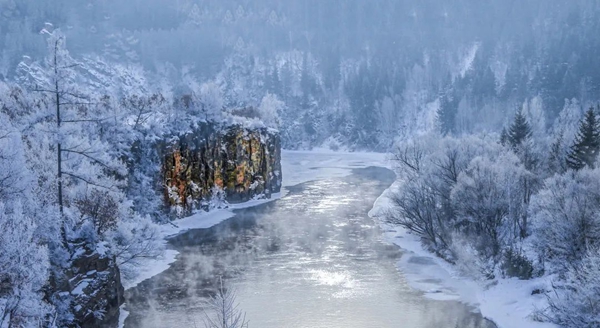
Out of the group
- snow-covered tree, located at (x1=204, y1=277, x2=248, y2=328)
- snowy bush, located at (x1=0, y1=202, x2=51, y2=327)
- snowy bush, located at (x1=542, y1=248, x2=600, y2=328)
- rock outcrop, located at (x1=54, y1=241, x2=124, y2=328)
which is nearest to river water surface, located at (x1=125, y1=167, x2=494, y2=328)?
snow-covered tree, located at (x1=204, y1=277, x2=248, y2=328)

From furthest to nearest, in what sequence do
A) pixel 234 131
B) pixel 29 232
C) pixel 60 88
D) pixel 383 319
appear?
pixel 234 131 < pixel 383 319 < pixel 60 88 < pixel 29 232

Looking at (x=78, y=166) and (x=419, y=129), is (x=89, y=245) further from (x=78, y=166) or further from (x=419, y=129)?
(x=419, y=129)

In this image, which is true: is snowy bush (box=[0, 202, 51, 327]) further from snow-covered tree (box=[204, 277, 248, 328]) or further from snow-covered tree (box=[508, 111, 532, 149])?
snow-covered tree (box=[508, 111, 532, 149])

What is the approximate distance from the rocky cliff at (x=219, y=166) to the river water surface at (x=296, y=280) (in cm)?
649

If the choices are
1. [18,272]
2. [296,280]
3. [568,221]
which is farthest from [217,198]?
[18,272]

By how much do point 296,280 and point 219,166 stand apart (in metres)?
32.1

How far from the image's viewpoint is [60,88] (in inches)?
823

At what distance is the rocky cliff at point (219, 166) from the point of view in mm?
55684

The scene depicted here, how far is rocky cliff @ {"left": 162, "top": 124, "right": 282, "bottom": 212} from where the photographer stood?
2192 inches

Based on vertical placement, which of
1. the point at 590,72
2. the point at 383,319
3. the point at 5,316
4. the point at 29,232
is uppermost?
the point at 590,72

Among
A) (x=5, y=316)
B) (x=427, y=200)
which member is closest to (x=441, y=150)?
(x=427, y=200)

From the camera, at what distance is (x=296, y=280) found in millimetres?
33188

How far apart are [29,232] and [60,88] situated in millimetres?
6147

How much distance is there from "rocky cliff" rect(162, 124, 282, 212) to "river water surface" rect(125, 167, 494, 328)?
6.49 metres
